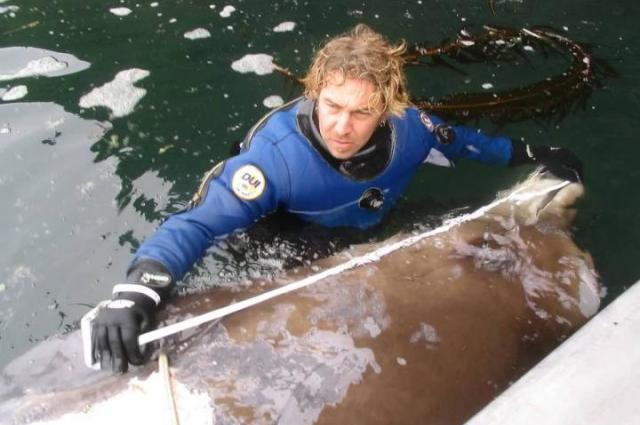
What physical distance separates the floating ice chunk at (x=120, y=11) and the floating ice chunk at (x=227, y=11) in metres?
0.95

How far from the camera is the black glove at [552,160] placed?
3617 mm

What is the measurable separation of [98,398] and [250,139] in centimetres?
156

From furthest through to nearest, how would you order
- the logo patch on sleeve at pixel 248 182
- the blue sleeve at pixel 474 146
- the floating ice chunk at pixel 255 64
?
the floating ice chunk at pixel 255 64 → the blue sleeve at pixel 474 146 → the logo patch on sleeve at pixel 248 182

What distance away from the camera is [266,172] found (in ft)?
9.65

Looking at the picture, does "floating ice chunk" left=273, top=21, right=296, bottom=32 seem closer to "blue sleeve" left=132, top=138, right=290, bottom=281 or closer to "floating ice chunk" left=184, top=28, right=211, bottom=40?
"floating ice chunk" left=184, top=28, right=211, bottom=40

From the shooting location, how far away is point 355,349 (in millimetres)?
2344

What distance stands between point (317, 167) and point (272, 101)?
1996mm

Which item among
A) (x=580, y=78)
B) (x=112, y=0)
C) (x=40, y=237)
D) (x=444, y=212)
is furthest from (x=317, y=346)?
(x=112, y=0)

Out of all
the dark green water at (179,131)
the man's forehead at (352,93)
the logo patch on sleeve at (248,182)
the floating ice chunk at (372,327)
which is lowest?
the dark green water at (179,131)

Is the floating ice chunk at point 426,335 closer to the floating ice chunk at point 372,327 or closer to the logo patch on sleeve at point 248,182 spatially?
the floating ice chunk at point 372,327

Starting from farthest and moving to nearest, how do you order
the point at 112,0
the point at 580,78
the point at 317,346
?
1. the point at 112,0
2. the point at 580,78
3. the point at 317,346

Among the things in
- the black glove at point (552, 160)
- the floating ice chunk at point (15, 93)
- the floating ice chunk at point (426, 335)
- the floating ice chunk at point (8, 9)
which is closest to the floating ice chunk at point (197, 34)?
the floating ice chunk at point (15, 93)

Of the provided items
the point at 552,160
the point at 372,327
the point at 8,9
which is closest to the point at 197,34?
the point at 8,9

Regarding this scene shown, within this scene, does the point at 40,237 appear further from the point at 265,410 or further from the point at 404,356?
the point at 404,356
